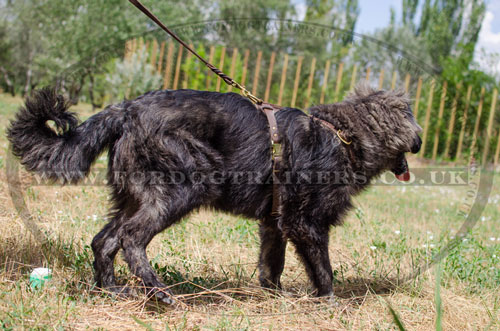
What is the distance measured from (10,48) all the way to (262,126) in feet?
109

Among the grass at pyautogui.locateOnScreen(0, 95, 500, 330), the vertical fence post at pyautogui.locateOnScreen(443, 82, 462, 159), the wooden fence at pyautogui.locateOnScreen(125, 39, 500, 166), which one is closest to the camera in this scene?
the grass at pyautogui.locateOnScreen(0, 95, 500, 330)

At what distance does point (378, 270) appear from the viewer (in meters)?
3.39

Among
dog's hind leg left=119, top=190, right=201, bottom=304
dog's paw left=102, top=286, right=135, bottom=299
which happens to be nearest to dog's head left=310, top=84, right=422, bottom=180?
dog's hind leg left=119, top=190, right=201, bottom=304

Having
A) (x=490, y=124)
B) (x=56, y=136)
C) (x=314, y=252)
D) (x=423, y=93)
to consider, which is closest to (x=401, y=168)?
(x=314, y=252)

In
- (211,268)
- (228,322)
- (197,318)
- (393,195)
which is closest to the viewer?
(228,322)

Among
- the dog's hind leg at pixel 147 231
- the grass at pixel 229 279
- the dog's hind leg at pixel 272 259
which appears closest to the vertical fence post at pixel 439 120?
the grass at pixel 229 279

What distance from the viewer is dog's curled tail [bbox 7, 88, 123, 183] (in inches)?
93.0

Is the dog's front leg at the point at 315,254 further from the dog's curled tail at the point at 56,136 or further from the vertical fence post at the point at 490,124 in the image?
the vertical fence post at the point at 490,124

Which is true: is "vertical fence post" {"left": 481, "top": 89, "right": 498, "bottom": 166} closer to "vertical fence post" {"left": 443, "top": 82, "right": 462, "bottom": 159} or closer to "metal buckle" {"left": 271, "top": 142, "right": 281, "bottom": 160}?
"vertical fence post" {"left": 443, "top": 82, "right": 462, "bottom": 159}

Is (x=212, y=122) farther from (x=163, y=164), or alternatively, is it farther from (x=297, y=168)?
(x=297, y=168)

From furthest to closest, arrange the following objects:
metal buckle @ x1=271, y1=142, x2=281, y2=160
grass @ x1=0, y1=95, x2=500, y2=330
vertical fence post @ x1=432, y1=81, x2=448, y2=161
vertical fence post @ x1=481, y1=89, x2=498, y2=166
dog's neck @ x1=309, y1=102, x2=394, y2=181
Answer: vertical fence post @ x1=481, y1=89, x2=498, y2=166
vertical fence post @ x1=432, y1=81, x2=448, y2=161
dog's neck @ x1=309, y1=102, x2=394, y2=181
metal buckle @ x1=271, y1=142, x2=281, y2=160
grass @ x1=0, y1=95, x2=500, y2=330

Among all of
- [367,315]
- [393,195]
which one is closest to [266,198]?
[367,315]

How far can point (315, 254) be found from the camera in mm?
2699

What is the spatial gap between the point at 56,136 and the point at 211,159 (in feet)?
3.24
